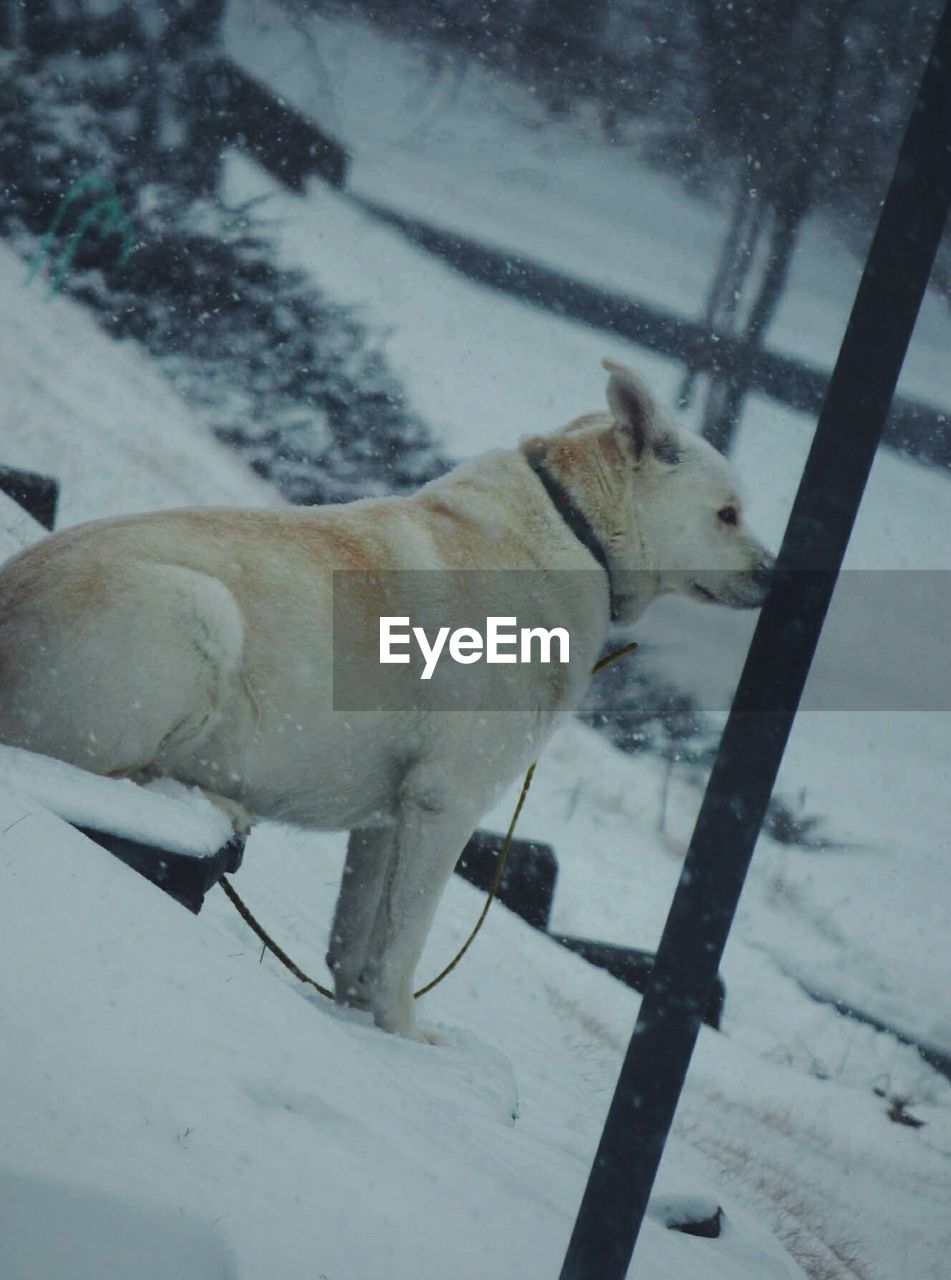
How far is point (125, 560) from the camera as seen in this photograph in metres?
1.99

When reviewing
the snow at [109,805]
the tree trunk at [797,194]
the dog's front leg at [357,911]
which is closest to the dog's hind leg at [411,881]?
the dog's front leg at [357,911]

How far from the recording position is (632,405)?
2.37 m

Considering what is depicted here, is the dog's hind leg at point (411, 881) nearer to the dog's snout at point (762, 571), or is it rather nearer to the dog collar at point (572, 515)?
the dog collar at point (572, 515)

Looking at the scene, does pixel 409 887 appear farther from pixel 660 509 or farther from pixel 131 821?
pixel 660 509

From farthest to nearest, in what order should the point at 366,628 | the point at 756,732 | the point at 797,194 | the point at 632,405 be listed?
the point at 797,194, the point at 632,405, the point at 366,628, the point at 756,732

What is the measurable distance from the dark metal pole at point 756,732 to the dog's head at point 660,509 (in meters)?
1.44

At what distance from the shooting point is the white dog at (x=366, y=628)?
195 cm

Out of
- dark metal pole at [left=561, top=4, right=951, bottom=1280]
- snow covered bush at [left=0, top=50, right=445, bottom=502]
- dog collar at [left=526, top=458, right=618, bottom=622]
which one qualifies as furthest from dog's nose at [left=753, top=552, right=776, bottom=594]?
snow covered bush at [left=0, top=50, right=445, bottom=502]

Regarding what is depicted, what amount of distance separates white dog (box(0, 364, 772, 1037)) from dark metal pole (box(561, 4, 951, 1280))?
1244 mm

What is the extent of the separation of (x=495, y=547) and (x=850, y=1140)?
3873 millimetres

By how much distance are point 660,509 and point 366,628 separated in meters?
0.73

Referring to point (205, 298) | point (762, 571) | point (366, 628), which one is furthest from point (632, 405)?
point (205, 298)

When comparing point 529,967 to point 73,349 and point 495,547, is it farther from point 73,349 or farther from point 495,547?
point 73,349

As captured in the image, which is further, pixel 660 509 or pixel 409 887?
pixel 660 509
